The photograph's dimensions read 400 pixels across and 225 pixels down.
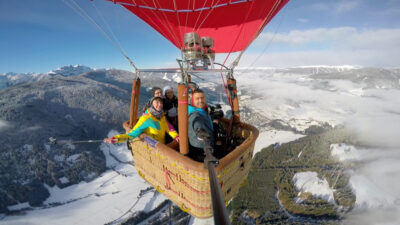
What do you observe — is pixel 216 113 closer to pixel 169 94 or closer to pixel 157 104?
pixel 157 104

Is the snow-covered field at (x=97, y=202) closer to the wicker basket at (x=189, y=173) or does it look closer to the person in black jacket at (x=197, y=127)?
the wicker basket at (x=189, y=173)

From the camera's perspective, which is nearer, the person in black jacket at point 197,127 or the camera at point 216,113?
the person in black jacket at point 197,127

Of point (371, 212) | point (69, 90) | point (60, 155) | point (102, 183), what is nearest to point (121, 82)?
point (69, 90)

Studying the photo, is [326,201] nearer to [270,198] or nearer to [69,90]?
[270,198]

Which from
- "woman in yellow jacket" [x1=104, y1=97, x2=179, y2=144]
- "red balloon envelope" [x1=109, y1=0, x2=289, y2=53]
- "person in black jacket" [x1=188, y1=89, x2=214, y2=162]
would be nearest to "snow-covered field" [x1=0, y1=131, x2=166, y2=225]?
"red balloon envelope" [x1=109, y1=0, x2=289, y2=53]

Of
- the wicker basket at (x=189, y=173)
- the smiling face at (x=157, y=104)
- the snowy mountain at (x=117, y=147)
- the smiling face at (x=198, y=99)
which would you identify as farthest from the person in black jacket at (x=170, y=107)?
the snowy mountain at (x=117, y=147)

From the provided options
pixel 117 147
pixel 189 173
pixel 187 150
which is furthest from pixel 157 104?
pixel 117 147

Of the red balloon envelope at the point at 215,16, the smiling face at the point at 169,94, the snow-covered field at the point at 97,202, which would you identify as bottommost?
the snow-covered field at the point at 97,202
